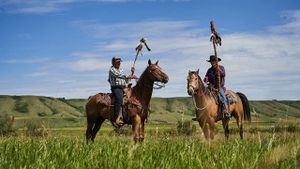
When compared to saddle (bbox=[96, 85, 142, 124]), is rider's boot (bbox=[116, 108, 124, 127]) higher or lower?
lower

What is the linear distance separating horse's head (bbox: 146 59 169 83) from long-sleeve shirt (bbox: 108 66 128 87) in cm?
93

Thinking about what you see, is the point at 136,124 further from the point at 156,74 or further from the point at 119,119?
the point at 156,74

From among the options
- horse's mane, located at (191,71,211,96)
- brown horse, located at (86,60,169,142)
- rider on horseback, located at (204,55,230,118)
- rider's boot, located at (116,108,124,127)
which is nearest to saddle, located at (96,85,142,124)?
brown horse, located at (86,60,169,142)

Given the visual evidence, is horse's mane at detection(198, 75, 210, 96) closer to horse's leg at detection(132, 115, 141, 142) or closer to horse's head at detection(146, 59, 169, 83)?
horse's head at detection(146, 59, 169, 83)

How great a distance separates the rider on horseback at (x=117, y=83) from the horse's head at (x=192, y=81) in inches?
71.2

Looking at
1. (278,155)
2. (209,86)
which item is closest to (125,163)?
(278,155)

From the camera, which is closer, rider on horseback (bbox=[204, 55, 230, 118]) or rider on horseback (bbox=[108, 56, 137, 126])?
rider on horseback (bbox=[108, 56, 137, 126])

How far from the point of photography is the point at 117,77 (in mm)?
14195

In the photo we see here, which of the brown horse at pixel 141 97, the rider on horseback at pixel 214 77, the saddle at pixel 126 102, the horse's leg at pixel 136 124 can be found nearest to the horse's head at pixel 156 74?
the brown horse at pixel 141 97

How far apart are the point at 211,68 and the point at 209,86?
64 centimetres

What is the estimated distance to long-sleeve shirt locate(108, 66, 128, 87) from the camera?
14159mm

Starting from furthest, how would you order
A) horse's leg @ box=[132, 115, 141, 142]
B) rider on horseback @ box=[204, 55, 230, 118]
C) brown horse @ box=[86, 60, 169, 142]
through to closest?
rider on horseback @ box=[204, 55, 230, 118] < brown horse @ box=[86, 60, 169, 142] < horse's leg @ box=[132, 115, 141, 142]

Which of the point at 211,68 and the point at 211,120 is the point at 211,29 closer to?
the point at 211,68

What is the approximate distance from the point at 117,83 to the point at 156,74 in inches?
55.7
